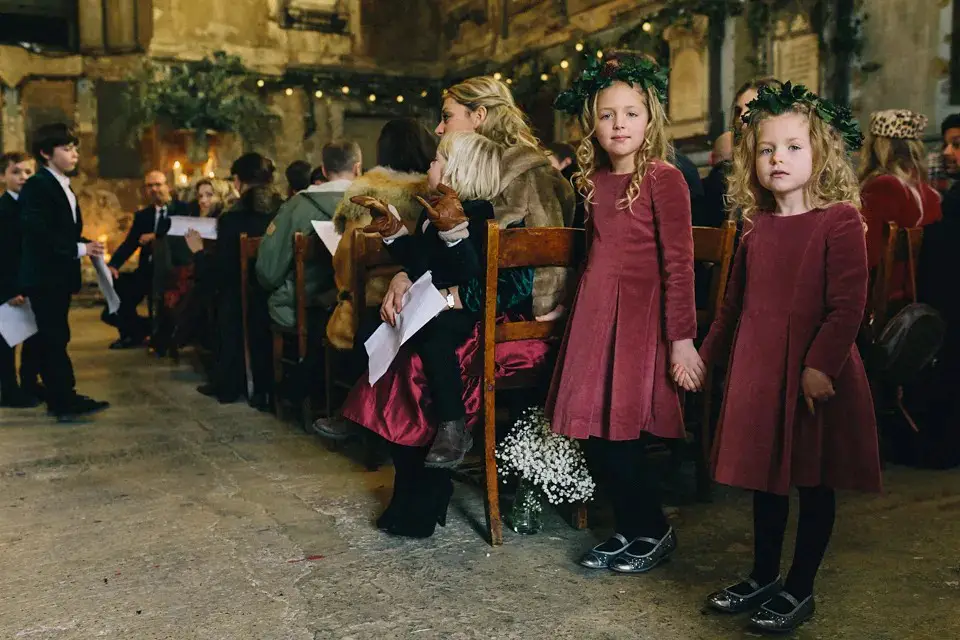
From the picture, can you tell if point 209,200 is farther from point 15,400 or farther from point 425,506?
point 425,506

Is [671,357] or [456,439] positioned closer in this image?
[671,357]

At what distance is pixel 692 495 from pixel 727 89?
639cm

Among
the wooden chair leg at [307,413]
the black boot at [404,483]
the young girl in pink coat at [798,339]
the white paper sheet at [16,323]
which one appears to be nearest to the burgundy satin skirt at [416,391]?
the black boot at [404,483]

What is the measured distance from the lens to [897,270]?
4.01m

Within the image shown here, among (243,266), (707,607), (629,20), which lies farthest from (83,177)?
(707,607)

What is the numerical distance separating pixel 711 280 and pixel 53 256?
141 inches

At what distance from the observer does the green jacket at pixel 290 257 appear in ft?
16.0

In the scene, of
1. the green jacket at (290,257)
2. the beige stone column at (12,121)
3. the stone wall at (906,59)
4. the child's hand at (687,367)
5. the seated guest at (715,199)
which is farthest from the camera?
the beige stone column at (12,121)

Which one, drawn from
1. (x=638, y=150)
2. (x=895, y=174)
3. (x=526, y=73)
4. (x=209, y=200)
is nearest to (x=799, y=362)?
(x=638, y=150)

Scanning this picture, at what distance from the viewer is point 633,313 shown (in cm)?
258

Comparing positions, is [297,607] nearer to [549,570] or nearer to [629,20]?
[549,570]

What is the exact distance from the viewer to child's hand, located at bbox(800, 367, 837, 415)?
83.7 inches

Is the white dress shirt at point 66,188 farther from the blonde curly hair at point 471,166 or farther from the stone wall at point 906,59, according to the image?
the stone wall at point 906,59

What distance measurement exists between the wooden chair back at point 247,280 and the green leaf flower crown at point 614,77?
3.07m
